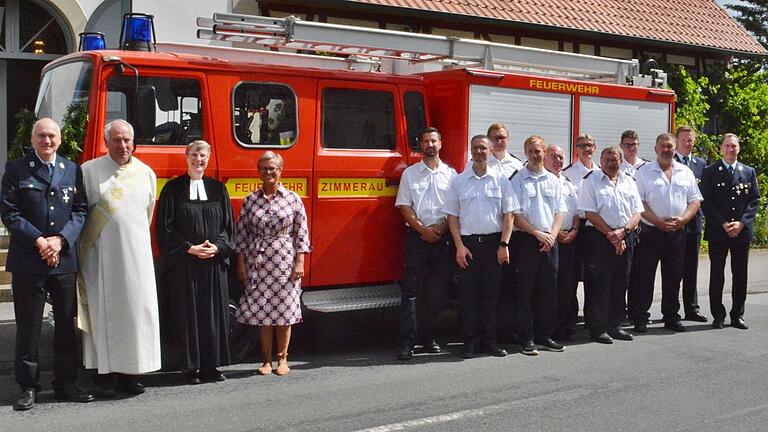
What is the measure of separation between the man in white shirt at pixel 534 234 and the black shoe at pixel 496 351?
220 mm

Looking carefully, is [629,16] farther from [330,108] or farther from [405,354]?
[405,354]

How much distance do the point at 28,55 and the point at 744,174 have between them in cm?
967

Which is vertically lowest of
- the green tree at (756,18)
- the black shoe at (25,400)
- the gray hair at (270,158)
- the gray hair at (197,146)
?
the black shoe at (25,400)

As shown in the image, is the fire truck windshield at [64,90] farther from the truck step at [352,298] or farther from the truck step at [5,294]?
the truck step at [5,294]

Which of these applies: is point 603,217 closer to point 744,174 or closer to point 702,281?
point 744,174

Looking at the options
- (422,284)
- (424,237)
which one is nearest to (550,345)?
(422,284)

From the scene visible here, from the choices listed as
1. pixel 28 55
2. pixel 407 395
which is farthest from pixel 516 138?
pixel 28 55

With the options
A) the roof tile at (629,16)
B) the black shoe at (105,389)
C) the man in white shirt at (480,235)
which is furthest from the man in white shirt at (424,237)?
the roof tile at (629,16)

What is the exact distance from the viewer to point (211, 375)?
7008 millimetres

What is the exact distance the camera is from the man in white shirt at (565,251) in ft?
27.8

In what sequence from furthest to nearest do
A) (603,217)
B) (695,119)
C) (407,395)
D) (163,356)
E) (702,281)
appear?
(695,119)
(702,281)
(603,217)
(163,356)
(407,395)

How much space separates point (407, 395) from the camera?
657 cm

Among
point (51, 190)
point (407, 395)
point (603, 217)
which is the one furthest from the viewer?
point (603, 217)

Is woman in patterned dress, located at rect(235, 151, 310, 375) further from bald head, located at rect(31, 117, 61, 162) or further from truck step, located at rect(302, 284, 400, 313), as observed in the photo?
bald head, located at rect(31, 117, 61, 162)
